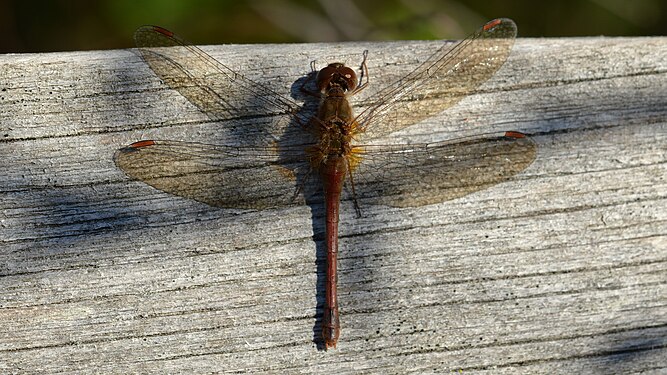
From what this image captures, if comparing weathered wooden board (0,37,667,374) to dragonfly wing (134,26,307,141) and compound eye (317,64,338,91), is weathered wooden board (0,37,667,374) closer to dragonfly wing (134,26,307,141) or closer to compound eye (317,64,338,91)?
dragonfly wing (134,26,307,141)

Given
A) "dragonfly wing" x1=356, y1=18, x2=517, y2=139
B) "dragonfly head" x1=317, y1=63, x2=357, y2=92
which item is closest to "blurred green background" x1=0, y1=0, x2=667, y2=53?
"dragonfly wing" x1=356, y1=18, x2=517, y2=139

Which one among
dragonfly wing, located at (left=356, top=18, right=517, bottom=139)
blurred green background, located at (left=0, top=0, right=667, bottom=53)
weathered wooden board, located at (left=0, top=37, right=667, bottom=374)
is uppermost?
blurred green background, located at (left=0, top=0, right=667, bottom=53)

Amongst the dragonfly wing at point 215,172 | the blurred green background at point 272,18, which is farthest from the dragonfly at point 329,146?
the blurred green background at point 272,18

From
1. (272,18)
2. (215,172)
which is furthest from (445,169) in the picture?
(272,18)

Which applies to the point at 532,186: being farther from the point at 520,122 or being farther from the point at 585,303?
the point at 585,303

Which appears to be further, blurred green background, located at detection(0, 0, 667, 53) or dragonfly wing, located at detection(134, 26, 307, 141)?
blurred green background, located at detection(0, 0, 667, 53)

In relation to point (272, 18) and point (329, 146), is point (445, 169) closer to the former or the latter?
point (329, 146)

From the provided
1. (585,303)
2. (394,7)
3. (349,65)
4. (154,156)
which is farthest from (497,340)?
(394,7)
